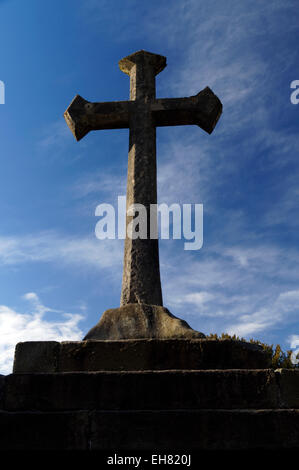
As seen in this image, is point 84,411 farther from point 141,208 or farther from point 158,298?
point 141,208

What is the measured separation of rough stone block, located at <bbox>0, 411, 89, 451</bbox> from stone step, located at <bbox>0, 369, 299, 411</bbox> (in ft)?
0.42

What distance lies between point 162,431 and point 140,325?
1.02m

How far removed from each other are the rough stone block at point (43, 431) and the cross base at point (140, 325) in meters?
0.85

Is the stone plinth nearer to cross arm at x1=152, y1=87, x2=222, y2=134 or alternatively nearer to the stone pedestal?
the stone pedestal

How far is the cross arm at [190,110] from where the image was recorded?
5.16 meters

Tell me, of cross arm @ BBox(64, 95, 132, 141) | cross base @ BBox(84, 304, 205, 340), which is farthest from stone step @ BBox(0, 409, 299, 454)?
cross arm @ BBox(64, 95, 132, 141)

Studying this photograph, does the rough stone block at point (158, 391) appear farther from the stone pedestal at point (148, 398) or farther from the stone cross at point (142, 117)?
the stone cross at point (142, 117)

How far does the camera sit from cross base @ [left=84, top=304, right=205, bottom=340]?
3.62 meters

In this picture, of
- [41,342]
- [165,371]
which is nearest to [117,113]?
[41,342]

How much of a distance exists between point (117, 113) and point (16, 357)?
2983mm

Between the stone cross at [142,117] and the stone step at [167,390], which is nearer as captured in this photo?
the stone step at [167,390]

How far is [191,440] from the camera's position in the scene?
280 centimetres

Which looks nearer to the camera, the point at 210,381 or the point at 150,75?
the point at 210,381

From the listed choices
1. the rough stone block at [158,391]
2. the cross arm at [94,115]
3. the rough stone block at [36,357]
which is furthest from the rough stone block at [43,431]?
the cross arm at [94,115]
